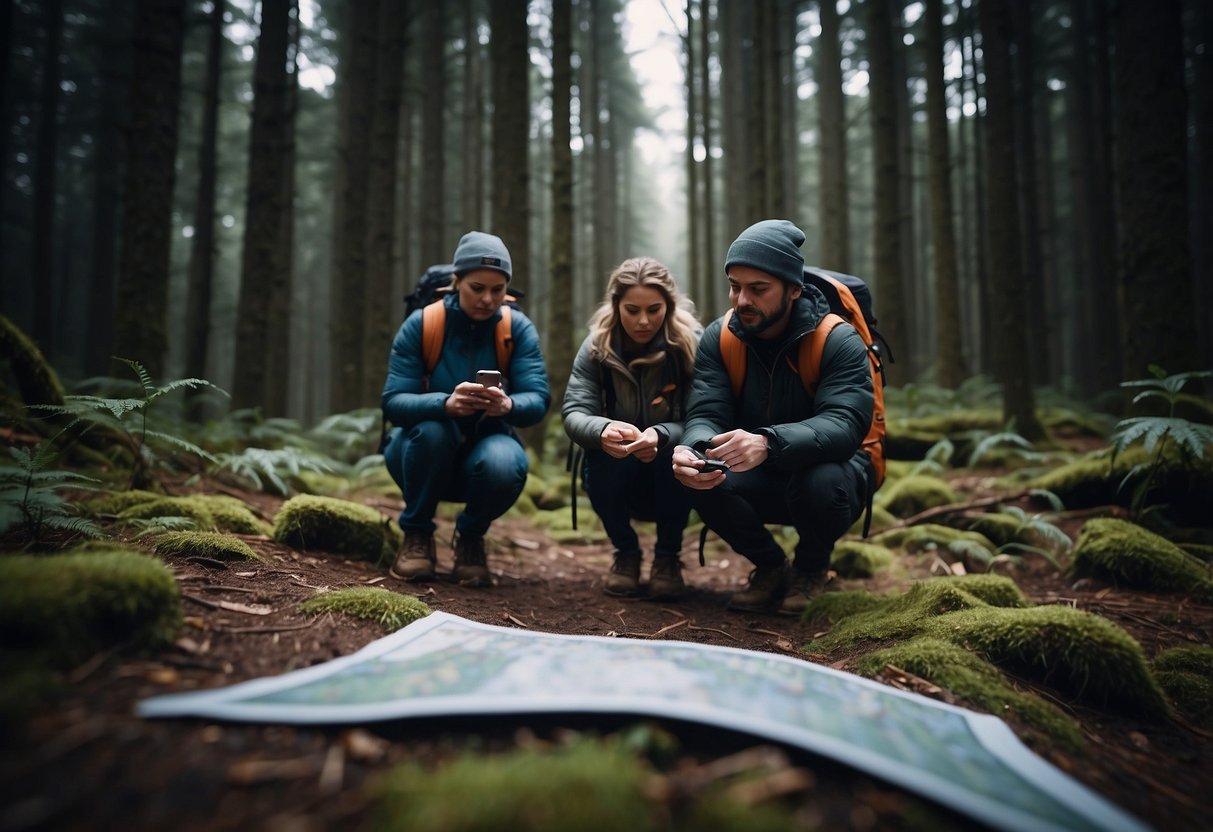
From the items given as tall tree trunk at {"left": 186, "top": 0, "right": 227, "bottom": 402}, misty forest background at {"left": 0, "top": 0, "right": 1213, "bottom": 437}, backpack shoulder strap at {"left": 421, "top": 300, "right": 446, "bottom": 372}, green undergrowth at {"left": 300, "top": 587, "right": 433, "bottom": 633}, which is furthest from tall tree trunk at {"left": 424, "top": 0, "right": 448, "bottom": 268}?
green undergrowth at {"left": 300, "top": 587, "right": 433, "bottom": 633}

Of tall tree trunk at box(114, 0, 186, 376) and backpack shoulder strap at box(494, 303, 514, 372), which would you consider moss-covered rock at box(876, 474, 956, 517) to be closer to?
backpack shoulder strap at box(494, 303, 514, 372)

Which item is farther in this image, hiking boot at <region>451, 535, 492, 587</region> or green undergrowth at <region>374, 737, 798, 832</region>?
hiking boot at <region>451, 535, 492, 587</region>

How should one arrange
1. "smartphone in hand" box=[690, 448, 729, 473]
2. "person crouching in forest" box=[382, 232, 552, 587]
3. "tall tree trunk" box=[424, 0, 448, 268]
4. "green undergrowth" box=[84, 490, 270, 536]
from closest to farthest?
"smartphone in hand" box=[690, 448, 729, 473] → "green undergrowth" box=[84, 490, 270, 536] → "person crouching in forest" box=[382, 232, 552, 587] → "tall tree trunk" box=[424, 0, 448, 268]

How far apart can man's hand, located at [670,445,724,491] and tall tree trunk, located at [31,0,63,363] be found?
57.5 ft

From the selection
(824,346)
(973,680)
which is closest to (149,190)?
(824,346)

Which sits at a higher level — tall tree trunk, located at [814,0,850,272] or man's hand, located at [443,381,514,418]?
tall tree trunk, located at [814,0,850,272]

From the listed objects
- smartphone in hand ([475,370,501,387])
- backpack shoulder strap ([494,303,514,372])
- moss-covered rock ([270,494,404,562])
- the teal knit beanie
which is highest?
the teal knit beanie

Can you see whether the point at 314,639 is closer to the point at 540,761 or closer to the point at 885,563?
the point at 540,761

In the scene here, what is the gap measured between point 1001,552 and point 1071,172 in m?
17.4

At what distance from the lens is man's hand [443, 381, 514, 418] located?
146 inches

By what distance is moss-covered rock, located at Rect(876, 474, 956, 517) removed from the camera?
5941 mm

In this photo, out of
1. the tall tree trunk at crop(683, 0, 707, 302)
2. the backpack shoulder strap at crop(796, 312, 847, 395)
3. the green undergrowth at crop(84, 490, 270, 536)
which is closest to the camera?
the backpack shoulder strap at crop(796, 312, 847, 395)

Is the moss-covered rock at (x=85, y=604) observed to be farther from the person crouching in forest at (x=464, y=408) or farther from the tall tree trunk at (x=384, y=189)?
the tall tree trunk at (x=384, y=189)

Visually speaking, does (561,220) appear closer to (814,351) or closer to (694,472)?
(814,351)
